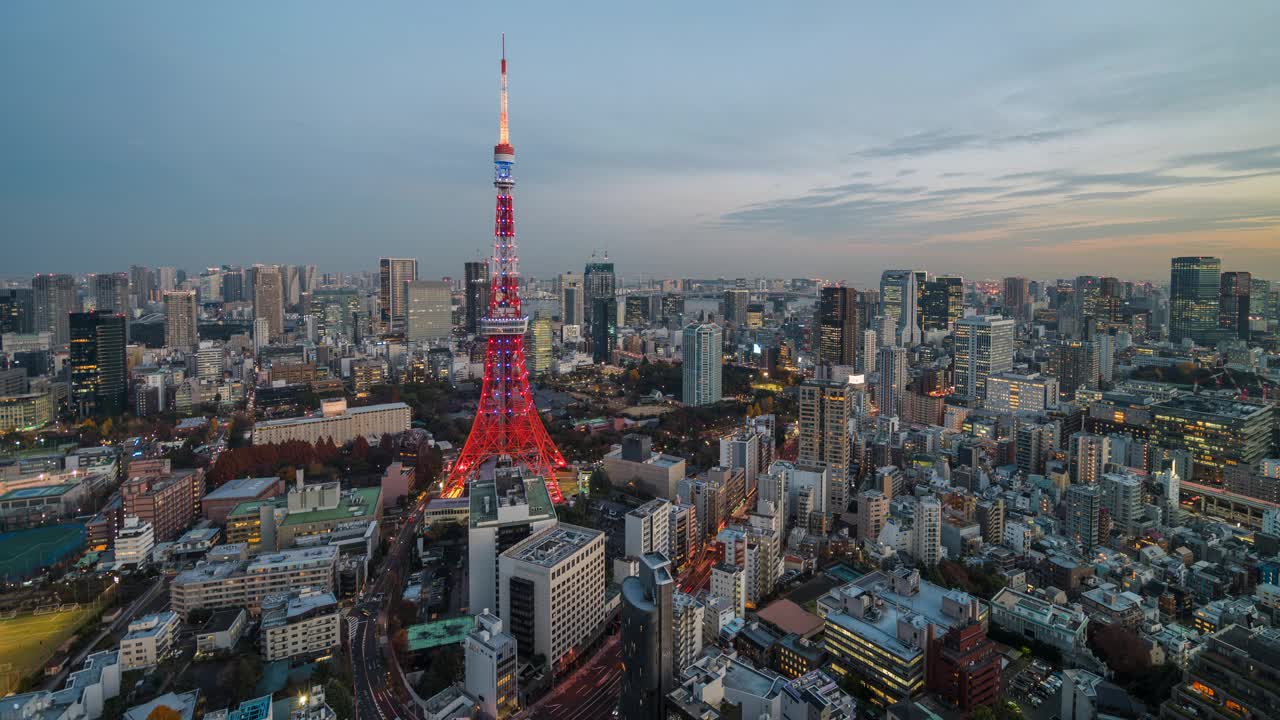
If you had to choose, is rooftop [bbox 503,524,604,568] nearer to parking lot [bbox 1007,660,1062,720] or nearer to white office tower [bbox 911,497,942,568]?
parking lot [bbox 1007,660,1062,720]

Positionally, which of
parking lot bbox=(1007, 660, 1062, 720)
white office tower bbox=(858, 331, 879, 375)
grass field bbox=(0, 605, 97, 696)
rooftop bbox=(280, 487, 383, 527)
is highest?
white office tower bbox=(858, 331, 879, 375)

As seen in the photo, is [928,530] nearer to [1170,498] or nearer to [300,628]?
[1170,498]

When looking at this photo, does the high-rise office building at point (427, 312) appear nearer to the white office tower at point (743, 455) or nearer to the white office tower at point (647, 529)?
the white office tower at point (743, 455)

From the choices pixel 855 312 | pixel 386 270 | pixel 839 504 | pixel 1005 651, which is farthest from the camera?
pixel 386 270

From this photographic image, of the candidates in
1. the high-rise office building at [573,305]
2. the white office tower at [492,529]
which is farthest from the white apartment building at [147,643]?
the high-rise office building at [573,305]

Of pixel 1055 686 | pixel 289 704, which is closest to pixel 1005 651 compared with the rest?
pixel 1055 686

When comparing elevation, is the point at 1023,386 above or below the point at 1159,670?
above

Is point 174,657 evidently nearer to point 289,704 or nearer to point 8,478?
point 289,704

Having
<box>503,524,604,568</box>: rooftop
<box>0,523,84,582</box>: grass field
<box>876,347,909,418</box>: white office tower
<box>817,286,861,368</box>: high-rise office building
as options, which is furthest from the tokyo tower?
<box>817,286,861,368</box>: high-rise office building
